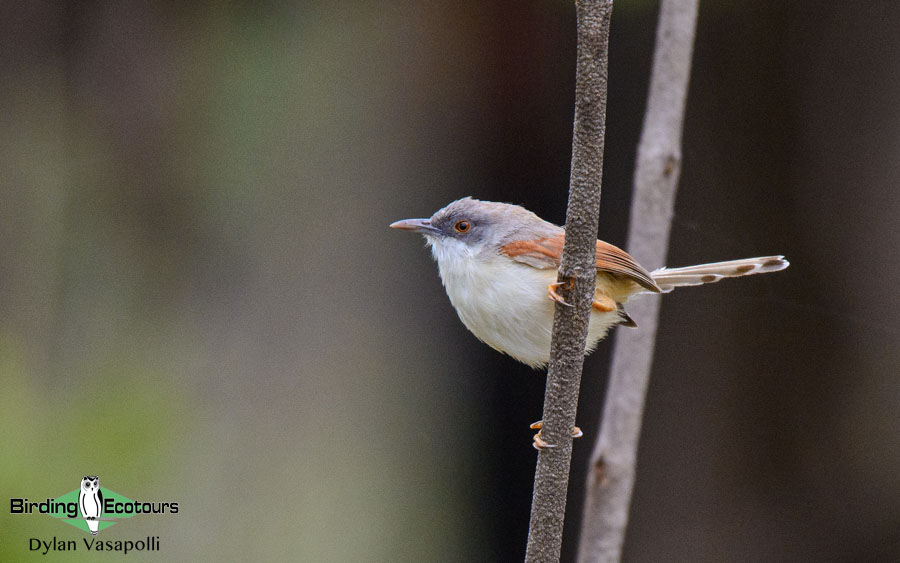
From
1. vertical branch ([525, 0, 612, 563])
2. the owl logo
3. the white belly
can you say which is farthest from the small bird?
the owl logo

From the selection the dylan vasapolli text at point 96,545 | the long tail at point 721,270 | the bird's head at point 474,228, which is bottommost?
the dylan vasapolli text at point 96,545

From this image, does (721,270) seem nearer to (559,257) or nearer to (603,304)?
(603,304)

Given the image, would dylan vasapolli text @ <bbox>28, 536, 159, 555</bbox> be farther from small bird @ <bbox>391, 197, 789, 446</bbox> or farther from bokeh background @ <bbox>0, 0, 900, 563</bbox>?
small bird @ <bbox>391, 197, 789, 446</bbox>

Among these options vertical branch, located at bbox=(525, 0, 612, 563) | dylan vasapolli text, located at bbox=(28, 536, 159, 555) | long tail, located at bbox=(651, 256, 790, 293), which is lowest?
dylan vasapolli text, located at bbox=(28, 536, 159, 555)

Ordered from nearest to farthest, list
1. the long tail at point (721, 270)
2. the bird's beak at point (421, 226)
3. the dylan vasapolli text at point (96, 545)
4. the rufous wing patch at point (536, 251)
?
the dylan vasapolli text at point (96, 545)
the rufous wing patch at point (536, 251)
the bird's beak at point (421, 226)
the long tail at point (721, 270)

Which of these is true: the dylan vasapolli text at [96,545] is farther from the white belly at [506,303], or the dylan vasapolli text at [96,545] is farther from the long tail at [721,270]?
the long tail at [721,270]

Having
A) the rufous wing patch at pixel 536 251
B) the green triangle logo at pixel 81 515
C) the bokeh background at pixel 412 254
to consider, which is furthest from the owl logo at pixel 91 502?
the rufous wing patch at pixel 536 251
